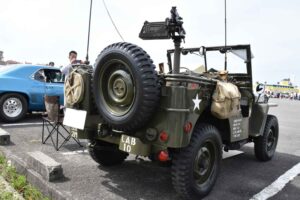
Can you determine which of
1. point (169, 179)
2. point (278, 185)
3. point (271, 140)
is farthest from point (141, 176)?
point (271, 140)

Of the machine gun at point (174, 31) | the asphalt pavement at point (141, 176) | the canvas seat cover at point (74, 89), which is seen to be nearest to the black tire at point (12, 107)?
the asphalt pavement at point (141, 176)

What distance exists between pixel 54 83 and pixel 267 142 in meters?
5.58

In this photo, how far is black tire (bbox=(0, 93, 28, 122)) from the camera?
7.78m

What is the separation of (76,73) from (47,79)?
5001 millimetres

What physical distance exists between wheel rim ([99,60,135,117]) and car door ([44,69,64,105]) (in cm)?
515

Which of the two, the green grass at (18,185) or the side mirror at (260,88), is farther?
the side mirror at (260,88)

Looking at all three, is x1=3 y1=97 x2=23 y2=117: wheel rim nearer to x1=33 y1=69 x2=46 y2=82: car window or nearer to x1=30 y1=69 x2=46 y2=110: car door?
x1=30 y1=69 x2=46 y2=110: car door

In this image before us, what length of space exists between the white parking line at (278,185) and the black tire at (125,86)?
1.78 meters

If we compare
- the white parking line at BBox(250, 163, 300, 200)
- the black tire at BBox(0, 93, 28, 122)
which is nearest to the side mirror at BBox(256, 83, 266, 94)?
the white parking line at BBox(250, 163, 300, 200)

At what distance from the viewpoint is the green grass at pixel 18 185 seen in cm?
351

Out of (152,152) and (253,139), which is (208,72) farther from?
(152,152)

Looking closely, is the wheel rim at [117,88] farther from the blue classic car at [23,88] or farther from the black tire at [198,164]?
the blue classic car at [23,88]

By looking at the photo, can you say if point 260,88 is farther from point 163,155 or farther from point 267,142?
point 163,155

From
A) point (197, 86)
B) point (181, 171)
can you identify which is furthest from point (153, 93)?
point (181, 171)
